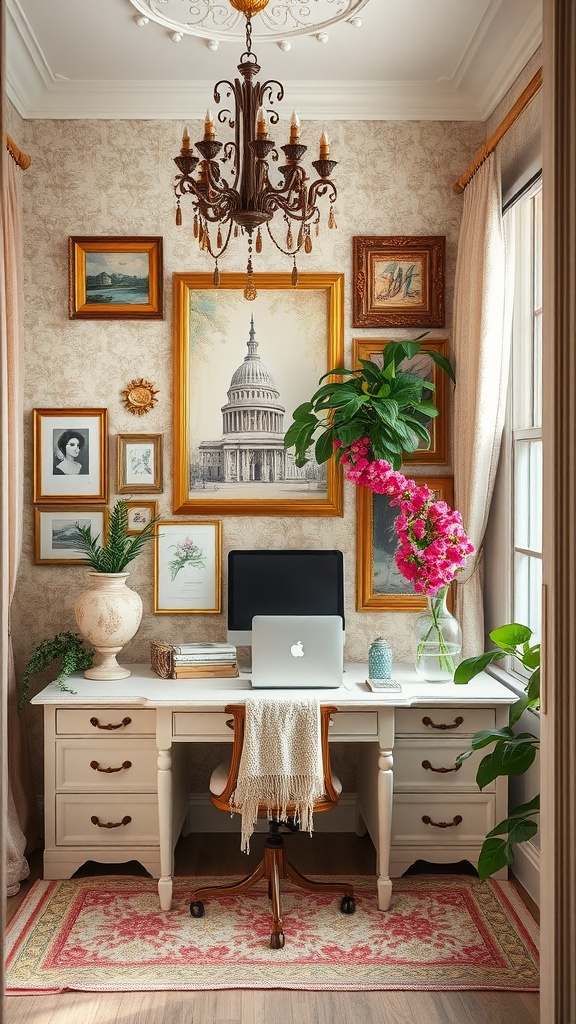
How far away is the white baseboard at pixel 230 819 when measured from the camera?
373 cm

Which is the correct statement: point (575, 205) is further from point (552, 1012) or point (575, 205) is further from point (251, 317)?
point (251, 317)

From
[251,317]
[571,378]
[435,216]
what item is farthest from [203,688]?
[435,216]

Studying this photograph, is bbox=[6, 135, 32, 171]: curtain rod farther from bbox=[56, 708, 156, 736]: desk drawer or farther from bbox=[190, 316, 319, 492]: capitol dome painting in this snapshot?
bbox=[56, 708, 156, 736]: desk drawer

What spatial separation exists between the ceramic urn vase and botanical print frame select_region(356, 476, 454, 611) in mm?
970

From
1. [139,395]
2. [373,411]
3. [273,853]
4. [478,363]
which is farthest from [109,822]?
[478,363]

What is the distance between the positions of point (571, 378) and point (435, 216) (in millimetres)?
2266

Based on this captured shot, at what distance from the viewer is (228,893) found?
9.60 feet

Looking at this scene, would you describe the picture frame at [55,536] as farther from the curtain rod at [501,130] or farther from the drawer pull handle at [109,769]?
the curtain rod at [501,130]

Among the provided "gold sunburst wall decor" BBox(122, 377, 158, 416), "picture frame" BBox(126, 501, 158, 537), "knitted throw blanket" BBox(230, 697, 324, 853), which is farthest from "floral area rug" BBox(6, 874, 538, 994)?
"gold sunburst wall decor" BBox(122, 377, 158, 416)

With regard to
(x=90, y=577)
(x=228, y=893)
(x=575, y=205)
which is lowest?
(x=228, y=893)

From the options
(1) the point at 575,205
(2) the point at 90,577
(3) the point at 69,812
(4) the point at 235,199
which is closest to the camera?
(1) the point at 575,205

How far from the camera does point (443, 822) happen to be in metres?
3.14

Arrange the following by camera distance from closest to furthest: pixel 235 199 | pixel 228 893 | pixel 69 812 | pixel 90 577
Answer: pixel 235 199 < pixel 228 893 < pixel 69 812 < pixel 90 577

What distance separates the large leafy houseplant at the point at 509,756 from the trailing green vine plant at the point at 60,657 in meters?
1.48
